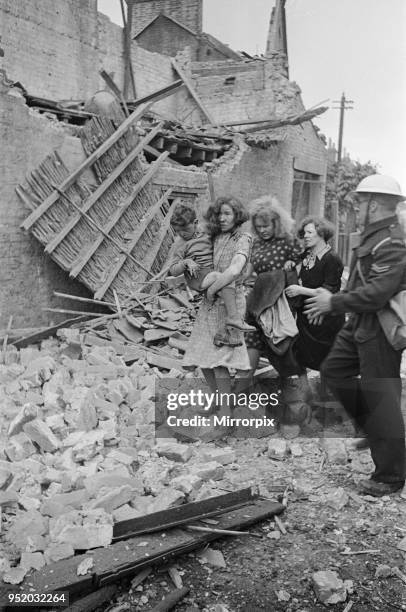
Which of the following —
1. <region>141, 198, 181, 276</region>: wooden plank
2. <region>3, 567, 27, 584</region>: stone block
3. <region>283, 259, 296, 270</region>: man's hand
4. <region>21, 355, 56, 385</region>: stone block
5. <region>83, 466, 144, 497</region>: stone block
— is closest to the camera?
<region>3, 567, 27, 584</region>: stone block

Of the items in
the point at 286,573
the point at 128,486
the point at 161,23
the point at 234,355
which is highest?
the point at 161,23

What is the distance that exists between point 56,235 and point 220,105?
8462 mm

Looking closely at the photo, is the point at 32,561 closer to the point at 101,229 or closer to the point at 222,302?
the point at 222,302

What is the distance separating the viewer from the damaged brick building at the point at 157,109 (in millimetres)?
6773

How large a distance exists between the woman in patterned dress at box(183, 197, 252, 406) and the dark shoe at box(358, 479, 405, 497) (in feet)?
3.99

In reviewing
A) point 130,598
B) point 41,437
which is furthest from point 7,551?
point 41,437

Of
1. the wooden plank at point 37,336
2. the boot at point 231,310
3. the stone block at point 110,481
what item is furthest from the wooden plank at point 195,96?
the stone block at point 110,481

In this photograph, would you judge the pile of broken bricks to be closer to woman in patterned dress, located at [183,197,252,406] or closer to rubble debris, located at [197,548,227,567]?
rubble debris, located at [197,548,227,567]

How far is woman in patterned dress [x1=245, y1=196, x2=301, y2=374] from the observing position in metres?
4.39

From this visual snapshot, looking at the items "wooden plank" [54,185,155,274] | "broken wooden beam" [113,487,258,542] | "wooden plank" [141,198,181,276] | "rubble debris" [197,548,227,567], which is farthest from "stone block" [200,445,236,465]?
"wooden plank" [141,198,181,276]

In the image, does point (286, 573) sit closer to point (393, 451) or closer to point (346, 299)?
point (393, 451)

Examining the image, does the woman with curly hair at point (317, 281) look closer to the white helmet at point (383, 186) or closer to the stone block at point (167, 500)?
the white helmet at point (383, 186)

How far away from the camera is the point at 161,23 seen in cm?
1705

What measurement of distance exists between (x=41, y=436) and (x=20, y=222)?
3.60 metres
